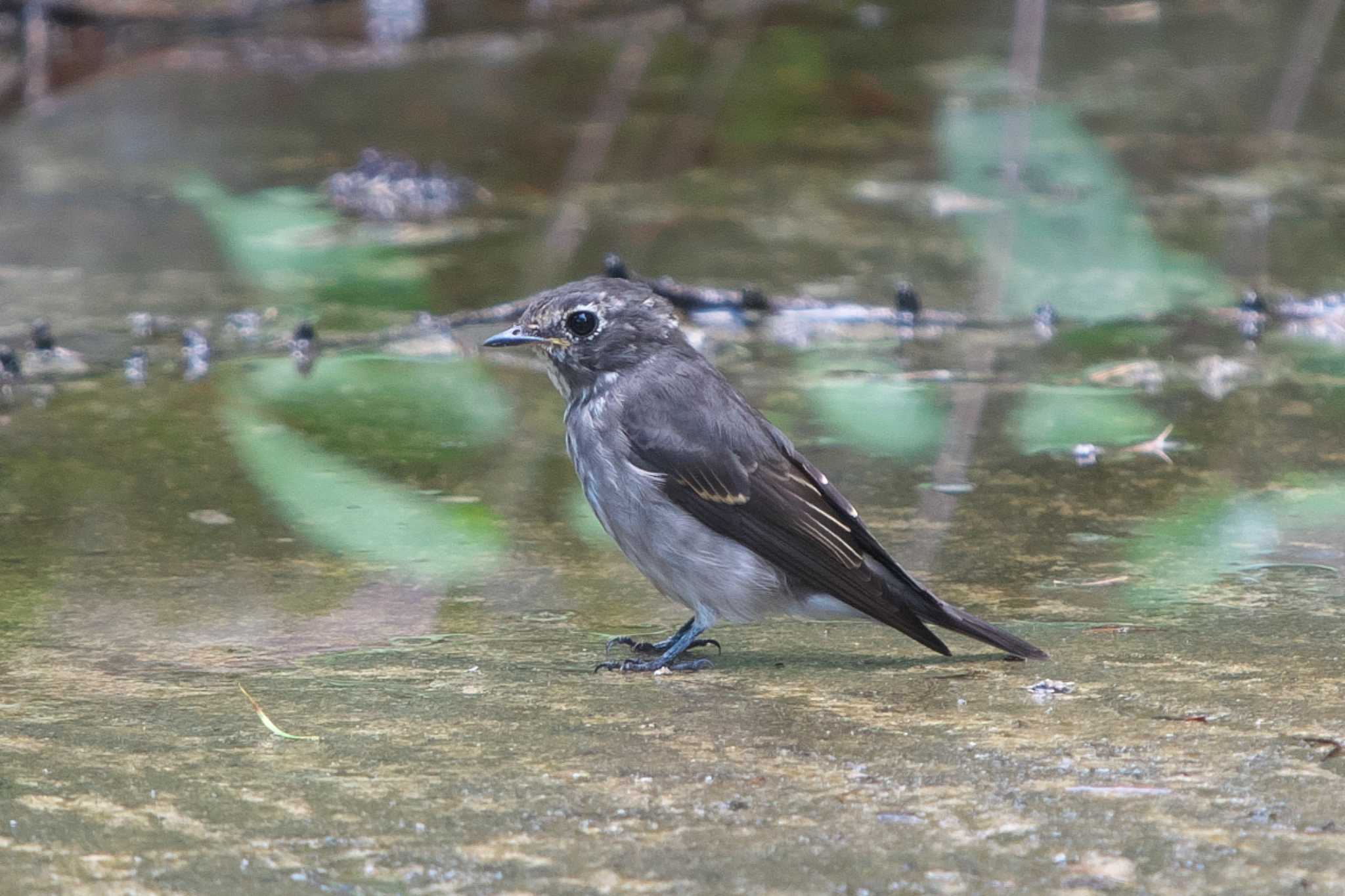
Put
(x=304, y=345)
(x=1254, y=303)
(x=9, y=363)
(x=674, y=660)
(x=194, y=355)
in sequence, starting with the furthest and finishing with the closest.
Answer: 1. (x=1254, y=303)
2. (x=304, y=345)
3. (x=194, y=355)
4. (x=9, y=363)
5. (x=674, y=660)

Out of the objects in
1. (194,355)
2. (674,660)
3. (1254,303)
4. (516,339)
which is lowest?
(194,355)

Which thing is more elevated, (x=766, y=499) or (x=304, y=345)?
(x=766, y=499)

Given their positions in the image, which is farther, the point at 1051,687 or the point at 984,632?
the point at 984,632

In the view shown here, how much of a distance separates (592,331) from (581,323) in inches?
1.3

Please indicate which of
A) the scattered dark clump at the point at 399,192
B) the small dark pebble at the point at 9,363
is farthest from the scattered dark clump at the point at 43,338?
the scattered dark clump at the point at 399,192

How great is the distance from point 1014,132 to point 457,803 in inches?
269

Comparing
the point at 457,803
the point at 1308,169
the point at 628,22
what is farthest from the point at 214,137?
the point at 457,803

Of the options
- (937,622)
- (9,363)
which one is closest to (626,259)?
(9,363)

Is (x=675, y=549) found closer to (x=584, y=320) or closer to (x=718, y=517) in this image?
(x=718, y=517)

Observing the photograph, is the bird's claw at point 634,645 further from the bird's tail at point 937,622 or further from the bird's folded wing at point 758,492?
the bird's tail at point 937,622

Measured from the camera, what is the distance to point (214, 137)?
359 inches

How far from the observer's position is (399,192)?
26.4 ft

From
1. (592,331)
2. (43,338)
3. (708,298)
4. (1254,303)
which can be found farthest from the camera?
(708,298)

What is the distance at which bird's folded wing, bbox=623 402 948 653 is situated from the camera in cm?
394
